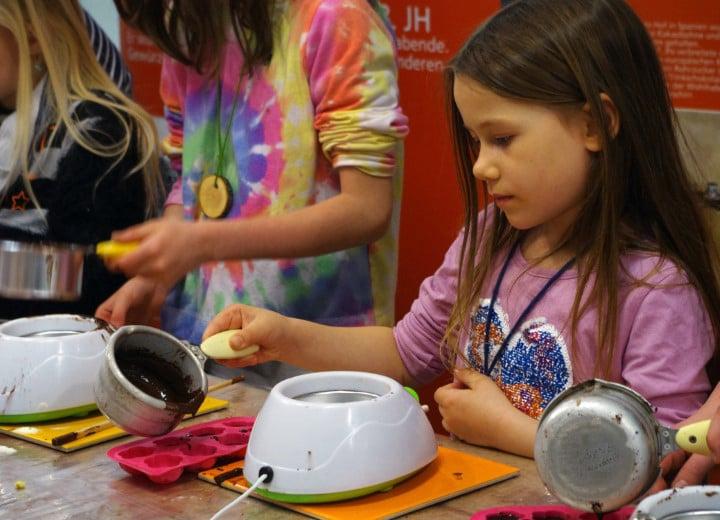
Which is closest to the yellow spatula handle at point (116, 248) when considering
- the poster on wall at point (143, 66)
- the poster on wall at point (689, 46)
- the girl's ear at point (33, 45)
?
the girl's ear at point (33, 45)

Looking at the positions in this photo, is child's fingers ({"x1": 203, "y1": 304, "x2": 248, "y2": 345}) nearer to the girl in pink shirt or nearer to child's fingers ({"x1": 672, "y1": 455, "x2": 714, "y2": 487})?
the girl in pink shirt

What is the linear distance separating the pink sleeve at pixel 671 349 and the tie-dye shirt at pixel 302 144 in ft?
1.96

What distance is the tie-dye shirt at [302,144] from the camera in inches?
69.2

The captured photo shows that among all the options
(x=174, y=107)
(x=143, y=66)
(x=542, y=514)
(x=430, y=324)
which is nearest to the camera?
(x=542, y=514)

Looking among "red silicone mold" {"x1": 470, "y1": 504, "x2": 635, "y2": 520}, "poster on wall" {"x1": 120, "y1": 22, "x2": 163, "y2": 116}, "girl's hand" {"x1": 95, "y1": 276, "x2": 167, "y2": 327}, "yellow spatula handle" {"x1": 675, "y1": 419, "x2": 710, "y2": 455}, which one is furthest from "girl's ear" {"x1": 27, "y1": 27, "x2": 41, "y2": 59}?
"yellow spatula handle" {"x1": 675, "y1": 419, "x2": 710, "y2": 455}

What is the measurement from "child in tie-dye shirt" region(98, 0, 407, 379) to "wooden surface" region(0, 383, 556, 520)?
1.47 ft

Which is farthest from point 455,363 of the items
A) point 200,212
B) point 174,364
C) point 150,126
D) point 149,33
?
point 150,126

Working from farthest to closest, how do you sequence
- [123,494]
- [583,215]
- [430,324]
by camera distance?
[430,324] → [583,215] → [123,494]

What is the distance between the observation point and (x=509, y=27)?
139cm

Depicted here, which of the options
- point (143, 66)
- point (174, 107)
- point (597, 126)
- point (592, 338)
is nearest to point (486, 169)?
point (597, 126)

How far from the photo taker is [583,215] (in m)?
1.40

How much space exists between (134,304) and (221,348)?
44cm

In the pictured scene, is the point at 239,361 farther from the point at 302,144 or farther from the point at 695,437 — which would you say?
the point at 695,437

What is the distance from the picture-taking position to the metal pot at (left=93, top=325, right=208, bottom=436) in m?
1.24
